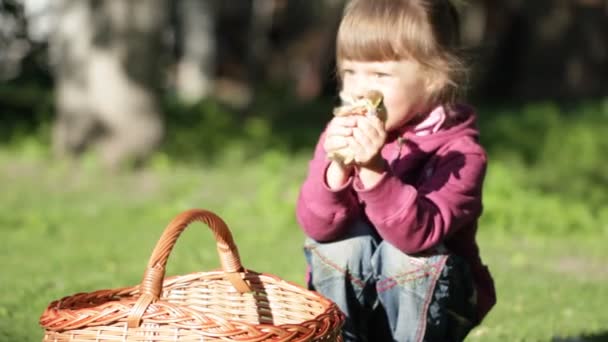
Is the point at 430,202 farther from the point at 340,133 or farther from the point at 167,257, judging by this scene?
the point at 167,257

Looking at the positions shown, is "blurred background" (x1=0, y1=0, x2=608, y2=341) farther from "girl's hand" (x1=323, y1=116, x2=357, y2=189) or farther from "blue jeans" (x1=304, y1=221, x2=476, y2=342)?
"girl's hand" (x1=323, y1=116, x2=357, y2=189)

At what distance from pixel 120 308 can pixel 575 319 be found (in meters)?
2.30

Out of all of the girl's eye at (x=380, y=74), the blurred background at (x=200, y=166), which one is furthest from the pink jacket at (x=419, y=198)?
the blurred background at (x=200, y=166)

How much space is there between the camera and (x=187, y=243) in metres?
5.53

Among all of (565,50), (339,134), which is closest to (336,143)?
(339,134)

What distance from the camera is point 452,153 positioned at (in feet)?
9.86

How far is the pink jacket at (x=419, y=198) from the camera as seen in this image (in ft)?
8.82

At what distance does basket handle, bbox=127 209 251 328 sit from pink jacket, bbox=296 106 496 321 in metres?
0.28

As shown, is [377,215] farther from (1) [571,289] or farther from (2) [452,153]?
(1) [571,289]

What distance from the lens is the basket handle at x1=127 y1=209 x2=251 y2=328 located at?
7.68ft

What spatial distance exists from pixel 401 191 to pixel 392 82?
19.0 inches

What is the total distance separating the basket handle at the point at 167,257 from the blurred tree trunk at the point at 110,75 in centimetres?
527

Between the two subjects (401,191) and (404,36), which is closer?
(401,191)

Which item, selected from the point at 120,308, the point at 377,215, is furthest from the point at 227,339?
the point at 377,215
